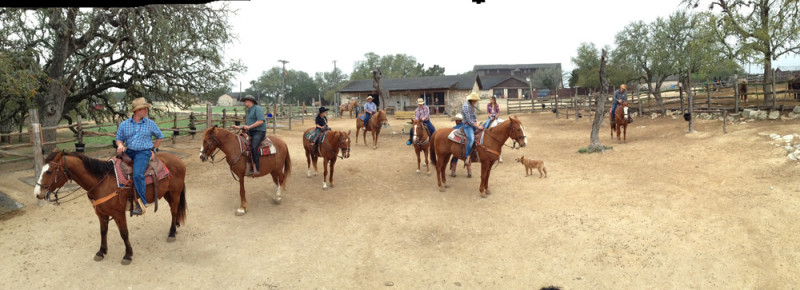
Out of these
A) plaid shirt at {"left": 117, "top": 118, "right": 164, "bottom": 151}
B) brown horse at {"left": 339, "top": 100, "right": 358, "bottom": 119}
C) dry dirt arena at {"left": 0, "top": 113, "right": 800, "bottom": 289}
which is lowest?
dry dirt arena at {"left": 0, "top": 113, "right": 800, "bottom": 289}

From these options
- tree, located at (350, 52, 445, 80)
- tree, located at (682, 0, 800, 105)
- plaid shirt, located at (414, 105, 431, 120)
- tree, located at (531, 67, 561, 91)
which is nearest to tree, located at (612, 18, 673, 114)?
tree, located at (682, 0, 800, 105)

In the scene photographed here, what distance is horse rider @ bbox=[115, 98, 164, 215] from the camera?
18.8ft

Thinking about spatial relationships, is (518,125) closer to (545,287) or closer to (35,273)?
(545,287)

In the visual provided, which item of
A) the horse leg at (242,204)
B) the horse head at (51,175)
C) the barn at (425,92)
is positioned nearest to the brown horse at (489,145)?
the horse leg at (242,204)

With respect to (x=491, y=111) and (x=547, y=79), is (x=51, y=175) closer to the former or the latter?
(x=491, y=111)

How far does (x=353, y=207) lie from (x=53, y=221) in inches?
211

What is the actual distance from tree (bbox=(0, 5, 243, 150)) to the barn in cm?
2090

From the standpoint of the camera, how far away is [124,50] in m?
13.6

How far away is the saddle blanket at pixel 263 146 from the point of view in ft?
25.3

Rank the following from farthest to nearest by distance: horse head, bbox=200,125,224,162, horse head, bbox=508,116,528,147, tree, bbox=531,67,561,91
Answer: tree, bbox=531,67,561,91
horse head, bbox=508,116,528,147
horse head, bbox=200,125,224,162

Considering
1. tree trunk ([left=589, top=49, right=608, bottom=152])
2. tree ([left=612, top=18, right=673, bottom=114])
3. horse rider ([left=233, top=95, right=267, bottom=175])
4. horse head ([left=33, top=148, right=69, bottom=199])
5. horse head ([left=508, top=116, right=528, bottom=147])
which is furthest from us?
tree ([left=612, top=18, right=673, bottom=114])

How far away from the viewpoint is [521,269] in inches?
221

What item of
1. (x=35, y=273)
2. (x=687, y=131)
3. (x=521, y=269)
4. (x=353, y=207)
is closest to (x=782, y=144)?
(x=687, y=131)

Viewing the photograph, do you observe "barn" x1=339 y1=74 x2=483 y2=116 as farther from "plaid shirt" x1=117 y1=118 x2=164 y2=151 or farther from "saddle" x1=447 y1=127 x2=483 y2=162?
"plaid shirt" x1=117 y1=118 x2=164 y2=151
